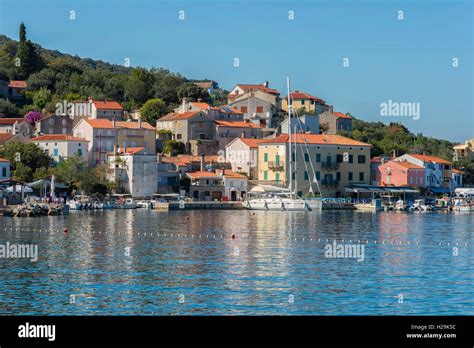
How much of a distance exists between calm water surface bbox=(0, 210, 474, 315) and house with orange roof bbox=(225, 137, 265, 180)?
133 feet

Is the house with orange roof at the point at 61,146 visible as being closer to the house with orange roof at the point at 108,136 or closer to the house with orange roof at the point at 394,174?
the house with orange roof at the point at 108,136

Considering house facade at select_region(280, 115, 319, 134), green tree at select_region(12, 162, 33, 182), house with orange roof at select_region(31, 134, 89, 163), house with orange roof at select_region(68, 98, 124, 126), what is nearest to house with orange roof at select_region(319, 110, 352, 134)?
house facade at select_region(280, 115, 319, 134)

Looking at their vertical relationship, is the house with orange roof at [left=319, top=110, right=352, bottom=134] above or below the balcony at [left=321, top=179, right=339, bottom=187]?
above

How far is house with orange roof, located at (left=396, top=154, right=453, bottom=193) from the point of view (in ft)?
346

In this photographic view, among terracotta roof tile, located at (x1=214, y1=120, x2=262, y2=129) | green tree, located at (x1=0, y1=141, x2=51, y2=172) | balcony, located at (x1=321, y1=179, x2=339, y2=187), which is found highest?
terracotta roof tile, located at (x1=214, y1=120, x2=262, y2=129)

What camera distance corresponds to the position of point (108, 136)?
303 ft

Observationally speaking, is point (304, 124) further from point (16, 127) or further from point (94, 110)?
point (16, 127)

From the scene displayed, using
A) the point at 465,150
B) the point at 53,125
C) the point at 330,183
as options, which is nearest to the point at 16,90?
the point at 53,125

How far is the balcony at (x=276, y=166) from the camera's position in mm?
91000

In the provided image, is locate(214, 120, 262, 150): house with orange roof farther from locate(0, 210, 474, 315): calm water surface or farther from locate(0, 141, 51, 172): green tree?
locate(0, 210, 474, 315): calm water surface
